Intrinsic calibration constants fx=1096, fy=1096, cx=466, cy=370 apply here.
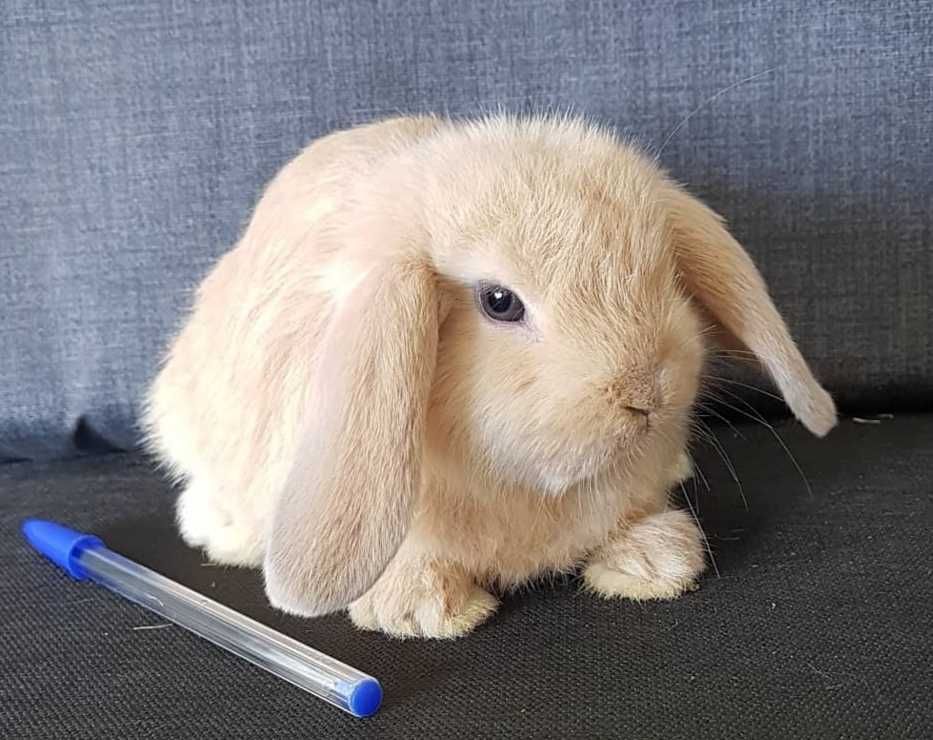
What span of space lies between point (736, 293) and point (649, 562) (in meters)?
0.24

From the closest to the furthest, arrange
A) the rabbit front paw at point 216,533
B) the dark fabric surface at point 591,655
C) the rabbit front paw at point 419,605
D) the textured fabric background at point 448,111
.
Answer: the dark fabric surface at point 591,655, the rabbit front paw at point 419,605, the rabbit front paw at point 216,533, the textured fabric background at point 448,111

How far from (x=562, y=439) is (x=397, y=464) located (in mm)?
122

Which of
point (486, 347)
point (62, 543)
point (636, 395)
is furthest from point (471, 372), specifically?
point (62, 543)

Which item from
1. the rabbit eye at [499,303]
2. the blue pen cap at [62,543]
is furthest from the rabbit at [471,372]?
the blue pen cap at [62,543]

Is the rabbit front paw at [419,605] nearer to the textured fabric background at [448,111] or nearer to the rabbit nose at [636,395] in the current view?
the rabbit nose at [636,395]

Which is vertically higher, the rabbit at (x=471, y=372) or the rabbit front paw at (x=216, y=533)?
the rabbit at (x=471, y=372)

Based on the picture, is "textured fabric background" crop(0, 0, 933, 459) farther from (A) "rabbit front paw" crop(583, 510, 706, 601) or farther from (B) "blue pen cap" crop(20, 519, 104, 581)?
(A) "rabbit front paw" crop(583, 510, 706, 601)

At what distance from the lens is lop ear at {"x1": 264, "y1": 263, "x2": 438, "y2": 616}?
2.57ft

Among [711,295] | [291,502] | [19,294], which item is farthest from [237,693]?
[19,294]

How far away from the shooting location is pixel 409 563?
92cm

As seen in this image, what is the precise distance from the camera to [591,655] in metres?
0.86

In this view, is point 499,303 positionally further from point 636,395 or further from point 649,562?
point 649,562

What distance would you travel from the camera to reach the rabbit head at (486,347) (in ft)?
2.58

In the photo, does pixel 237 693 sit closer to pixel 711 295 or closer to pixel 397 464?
pixel 397 464
